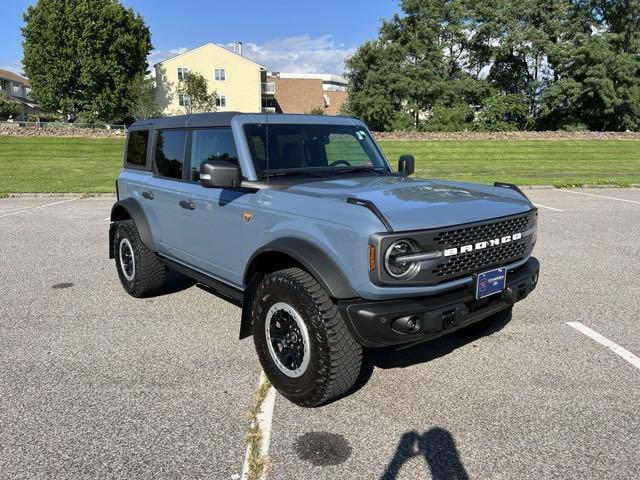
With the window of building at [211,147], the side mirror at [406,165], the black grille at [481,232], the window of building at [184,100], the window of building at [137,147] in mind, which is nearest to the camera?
the black grille at [481,232]

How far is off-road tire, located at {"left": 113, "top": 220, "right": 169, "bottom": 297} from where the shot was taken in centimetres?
504

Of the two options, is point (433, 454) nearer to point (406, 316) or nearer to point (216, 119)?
point (406, 316)

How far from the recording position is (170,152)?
471 centimetres

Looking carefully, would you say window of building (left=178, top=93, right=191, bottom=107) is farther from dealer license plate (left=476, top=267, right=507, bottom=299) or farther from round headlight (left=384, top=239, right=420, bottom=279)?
round headlight (left=384, top=239, right=420, bottom=279)

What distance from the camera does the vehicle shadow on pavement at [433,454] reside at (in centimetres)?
255

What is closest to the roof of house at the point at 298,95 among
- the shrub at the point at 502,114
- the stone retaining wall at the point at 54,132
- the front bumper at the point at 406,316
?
the shrub at the point at 502,114

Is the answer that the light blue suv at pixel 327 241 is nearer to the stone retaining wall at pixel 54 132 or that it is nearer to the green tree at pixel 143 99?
the stone retaining wall at pixel 54 132

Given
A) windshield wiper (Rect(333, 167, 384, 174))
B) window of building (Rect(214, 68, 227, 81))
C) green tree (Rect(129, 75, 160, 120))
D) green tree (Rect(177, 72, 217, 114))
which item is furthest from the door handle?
window of building (Rect(214, 68, 227, 81))

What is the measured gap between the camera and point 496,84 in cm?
4469

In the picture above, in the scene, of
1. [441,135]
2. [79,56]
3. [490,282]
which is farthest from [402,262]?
[79,56]

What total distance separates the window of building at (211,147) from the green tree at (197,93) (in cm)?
4447

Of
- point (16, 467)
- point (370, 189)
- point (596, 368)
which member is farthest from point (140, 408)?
point (596, 368)

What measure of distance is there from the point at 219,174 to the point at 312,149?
40.5 inches

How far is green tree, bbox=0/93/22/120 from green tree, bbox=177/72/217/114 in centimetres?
2597
